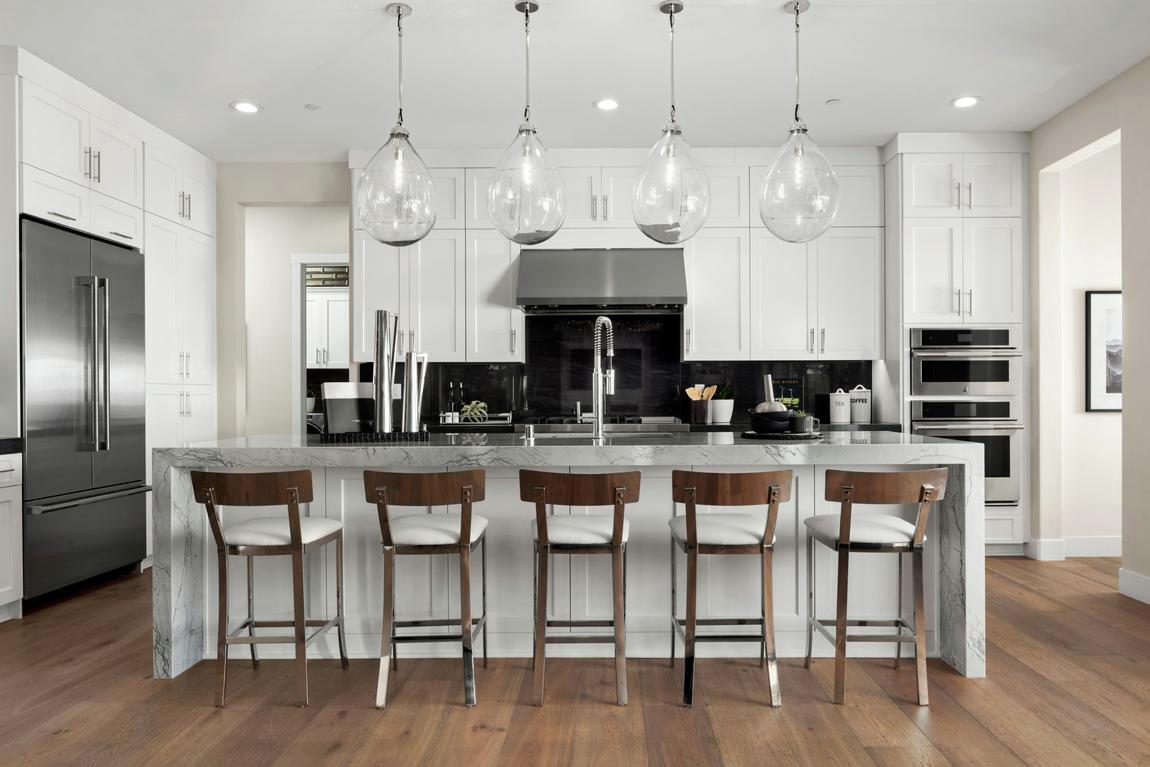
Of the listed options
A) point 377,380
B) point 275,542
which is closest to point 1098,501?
point 377,380

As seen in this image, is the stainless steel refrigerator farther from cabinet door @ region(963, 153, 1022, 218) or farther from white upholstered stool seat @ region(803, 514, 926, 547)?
cabinet door @ region(963, 153, 1022, 218)

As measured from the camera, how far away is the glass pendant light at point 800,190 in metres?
2.70

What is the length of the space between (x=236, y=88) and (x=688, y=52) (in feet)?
8.31

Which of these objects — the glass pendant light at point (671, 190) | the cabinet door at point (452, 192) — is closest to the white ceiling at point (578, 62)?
the cabinet door at point (452, 192)

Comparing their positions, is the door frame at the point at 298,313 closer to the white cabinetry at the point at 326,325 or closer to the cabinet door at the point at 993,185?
the white cabinetry at the point at 326,325

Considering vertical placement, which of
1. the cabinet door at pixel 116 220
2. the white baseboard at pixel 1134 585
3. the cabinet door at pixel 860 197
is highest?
the cabinet door at pixel 860 197

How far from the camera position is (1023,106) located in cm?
456

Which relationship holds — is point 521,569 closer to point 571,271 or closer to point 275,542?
point 275,542

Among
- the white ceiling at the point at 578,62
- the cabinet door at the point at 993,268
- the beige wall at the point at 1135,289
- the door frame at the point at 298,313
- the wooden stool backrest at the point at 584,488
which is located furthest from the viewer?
the door frame at the point at 298,313

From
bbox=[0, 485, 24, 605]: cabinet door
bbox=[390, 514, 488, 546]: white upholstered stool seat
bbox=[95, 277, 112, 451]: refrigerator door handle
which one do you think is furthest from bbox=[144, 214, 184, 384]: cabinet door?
bbox=[390, 514, 488, 546]: white upholstered stool seat

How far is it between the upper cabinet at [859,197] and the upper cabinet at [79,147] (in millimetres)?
3793

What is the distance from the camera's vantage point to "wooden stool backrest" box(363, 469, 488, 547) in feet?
8.70

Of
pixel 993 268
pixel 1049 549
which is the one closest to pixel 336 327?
pixel 993 268

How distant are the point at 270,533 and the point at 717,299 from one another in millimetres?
3609
